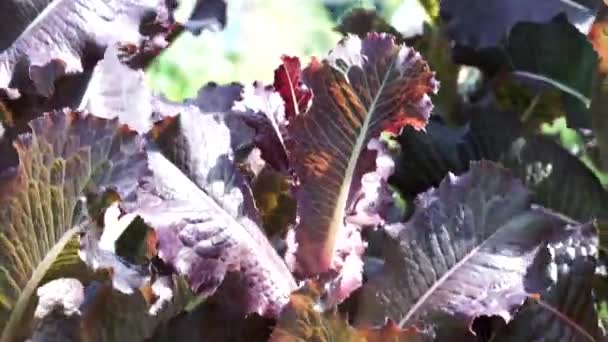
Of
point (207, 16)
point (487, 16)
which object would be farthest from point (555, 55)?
point (207, 16)

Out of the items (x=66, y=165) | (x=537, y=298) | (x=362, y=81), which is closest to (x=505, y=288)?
(x=537, y=298)

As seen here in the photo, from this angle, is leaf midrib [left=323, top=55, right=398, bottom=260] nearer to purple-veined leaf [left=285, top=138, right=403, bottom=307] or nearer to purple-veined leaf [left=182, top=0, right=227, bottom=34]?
purple-veined leaf [left=285, top=138, right=403, bottom=307]

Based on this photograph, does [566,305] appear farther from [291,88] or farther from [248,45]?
[248,45]

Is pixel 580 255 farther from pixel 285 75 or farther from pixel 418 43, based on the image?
pixel 418 43

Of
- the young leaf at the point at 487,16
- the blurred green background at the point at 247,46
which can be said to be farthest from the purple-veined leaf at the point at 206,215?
the blurred green background at the point at 247,46

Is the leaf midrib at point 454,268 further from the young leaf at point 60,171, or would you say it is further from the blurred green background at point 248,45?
the blurred green background at point 248,45
